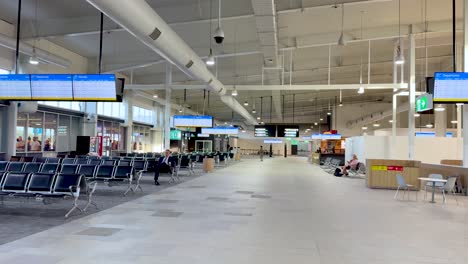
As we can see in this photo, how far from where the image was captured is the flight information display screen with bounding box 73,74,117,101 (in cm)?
905

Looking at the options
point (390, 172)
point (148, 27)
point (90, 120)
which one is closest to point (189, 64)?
point (148, 27)

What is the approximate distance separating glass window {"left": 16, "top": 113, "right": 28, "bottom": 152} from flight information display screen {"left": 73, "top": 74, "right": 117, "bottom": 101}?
6.61 metres

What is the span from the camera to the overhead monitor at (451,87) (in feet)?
28.4

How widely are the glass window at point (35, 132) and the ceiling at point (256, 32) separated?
3.10 m

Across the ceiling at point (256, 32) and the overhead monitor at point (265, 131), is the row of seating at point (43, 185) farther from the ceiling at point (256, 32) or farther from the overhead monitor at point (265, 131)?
the overhead monitor at point (265, 131)

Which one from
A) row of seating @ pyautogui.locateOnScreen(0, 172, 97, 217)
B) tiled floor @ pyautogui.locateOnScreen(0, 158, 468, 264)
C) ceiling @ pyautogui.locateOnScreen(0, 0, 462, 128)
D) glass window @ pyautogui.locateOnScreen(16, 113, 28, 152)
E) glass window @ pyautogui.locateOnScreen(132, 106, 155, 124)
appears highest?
ceiling @ pyautogui.locateOnScreen(0, 0, 462, 128)

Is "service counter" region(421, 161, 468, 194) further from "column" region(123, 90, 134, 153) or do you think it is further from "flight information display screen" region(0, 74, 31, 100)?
"column" region(123, 90, 134, 153)

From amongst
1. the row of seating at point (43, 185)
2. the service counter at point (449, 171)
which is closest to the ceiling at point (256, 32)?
the service counter at point (449, 171)

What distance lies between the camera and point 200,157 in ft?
74.3

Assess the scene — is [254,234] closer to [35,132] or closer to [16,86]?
[16,86]

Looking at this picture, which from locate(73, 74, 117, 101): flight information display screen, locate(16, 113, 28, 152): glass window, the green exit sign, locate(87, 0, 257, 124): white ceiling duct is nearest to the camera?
locate(87, 0, 257, 124): white ceiling duct

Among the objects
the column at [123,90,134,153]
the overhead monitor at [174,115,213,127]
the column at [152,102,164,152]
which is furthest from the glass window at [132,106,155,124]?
the overhead monitor at [174,115,213,127]

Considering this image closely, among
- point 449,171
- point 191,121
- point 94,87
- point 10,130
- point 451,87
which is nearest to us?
point 451,87

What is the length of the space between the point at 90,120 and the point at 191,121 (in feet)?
17.1
